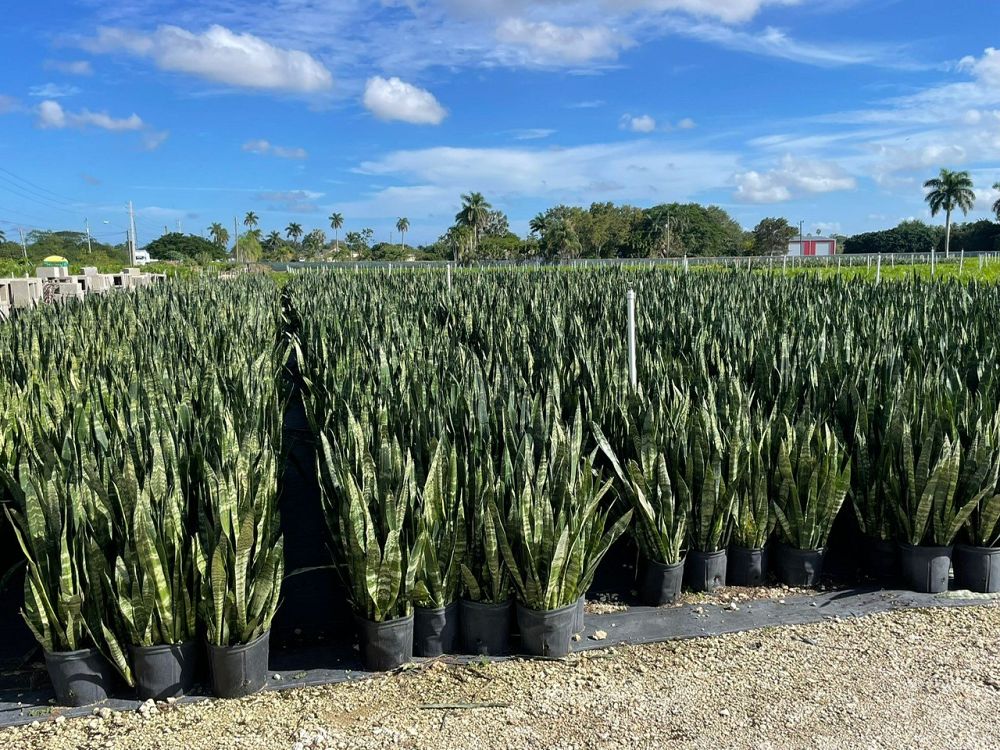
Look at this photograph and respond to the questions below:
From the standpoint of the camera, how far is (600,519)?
3121 millimetres

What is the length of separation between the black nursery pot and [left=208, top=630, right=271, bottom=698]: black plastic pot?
1.81 feet

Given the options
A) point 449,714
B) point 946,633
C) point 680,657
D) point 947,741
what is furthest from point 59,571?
point 946,633

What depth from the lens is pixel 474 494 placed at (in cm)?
302

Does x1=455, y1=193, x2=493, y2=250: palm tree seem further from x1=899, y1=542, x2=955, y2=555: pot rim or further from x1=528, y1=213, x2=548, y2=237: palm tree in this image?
x1=899, y1=542, x2=955, y2=555: pot rim

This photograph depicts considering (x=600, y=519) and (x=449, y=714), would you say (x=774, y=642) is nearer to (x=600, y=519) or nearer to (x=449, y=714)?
(x=600, y=519)

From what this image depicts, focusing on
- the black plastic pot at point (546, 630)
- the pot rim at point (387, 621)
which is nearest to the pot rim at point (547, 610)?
the black plastic pot at point (546, 630)

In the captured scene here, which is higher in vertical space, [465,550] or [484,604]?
[465,550]

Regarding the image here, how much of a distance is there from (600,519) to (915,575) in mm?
1485

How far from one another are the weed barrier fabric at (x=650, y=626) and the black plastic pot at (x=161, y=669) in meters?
0.05

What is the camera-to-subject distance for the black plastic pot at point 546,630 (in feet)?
9.46

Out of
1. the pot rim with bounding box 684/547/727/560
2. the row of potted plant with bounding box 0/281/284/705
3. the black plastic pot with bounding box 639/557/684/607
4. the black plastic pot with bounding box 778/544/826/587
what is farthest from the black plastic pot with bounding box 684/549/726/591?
the row of potted plant with bounding box 0/281/284/705

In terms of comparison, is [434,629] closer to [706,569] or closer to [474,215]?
[706,569]

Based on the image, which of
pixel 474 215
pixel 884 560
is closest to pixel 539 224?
pixel 474 215

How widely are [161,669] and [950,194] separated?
82.2m
